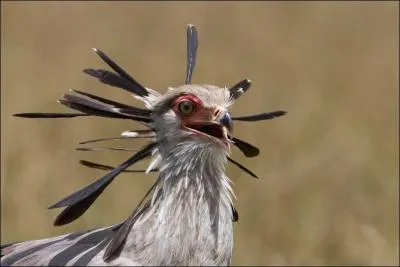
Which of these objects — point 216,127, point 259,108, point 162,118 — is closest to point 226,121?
point 216,127

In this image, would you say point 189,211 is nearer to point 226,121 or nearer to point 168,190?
point 168,190

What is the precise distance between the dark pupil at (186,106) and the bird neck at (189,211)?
78 mm

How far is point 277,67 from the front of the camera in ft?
19.5

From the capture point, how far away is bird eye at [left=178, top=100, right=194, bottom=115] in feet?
7.25

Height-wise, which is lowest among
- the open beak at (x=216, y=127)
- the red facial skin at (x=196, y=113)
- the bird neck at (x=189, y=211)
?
the bird neck at (x=189, y=211)

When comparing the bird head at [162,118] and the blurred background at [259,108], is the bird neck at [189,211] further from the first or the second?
the blurred background at [259,108]

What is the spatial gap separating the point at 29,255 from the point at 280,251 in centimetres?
205

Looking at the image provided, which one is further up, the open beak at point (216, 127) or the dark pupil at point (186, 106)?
the dark pupil at point (186, 106)

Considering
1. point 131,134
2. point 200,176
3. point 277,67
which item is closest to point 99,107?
point 131,134

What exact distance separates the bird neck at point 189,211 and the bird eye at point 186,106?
76mm

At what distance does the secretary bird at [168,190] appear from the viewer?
219 cm

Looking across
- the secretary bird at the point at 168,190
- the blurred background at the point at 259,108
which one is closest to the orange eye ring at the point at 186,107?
the secretary bird at the point at 168,190

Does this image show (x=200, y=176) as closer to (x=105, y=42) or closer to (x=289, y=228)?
(x=289, y=228)

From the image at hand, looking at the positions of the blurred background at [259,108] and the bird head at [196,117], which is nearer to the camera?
the bird head at [196,117]
